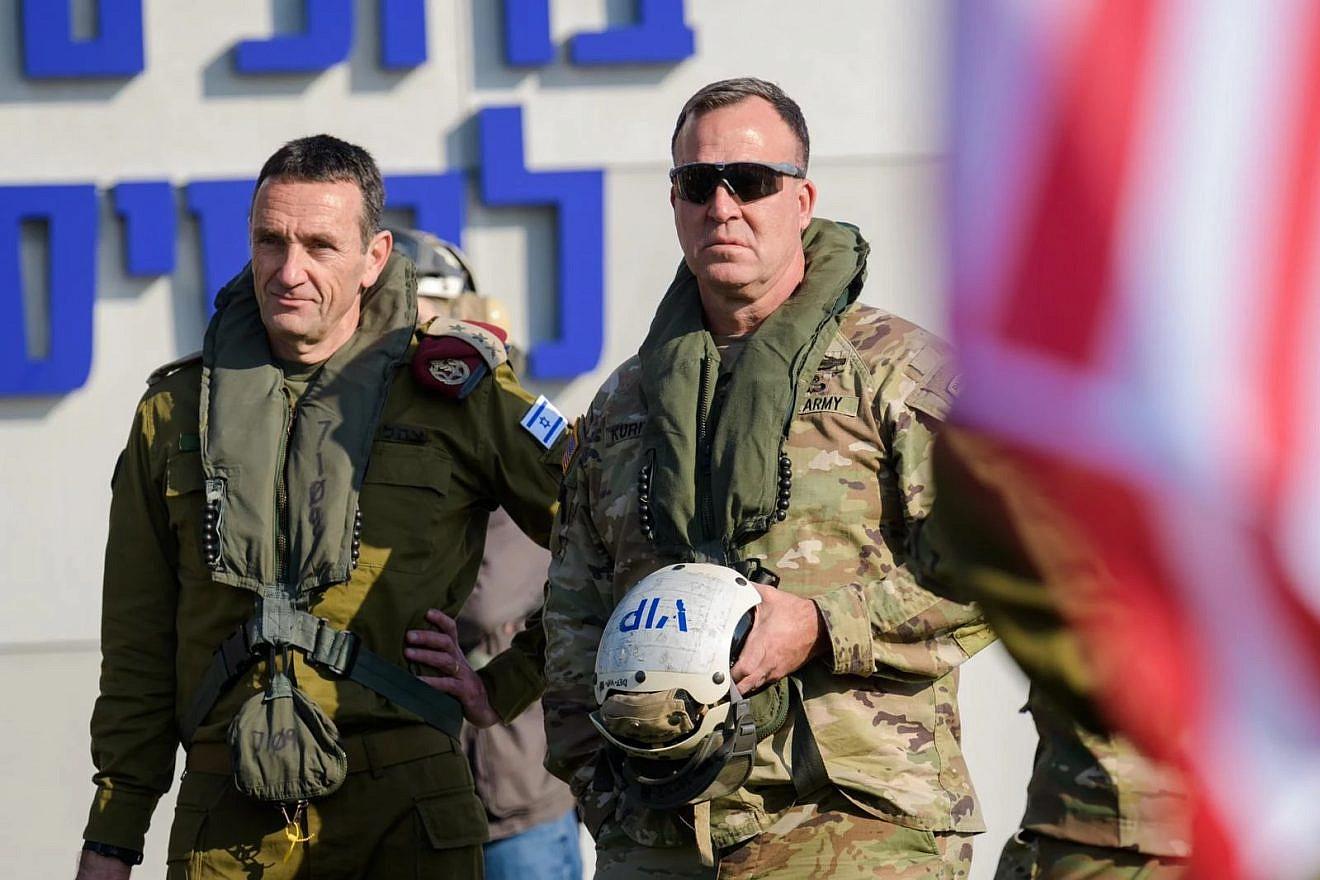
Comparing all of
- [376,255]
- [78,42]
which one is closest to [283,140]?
[78,42]

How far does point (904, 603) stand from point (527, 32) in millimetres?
4302

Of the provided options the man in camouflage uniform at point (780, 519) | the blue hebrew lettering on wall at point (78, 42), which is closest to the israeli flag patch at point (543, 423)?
the man in camouflage uniform at point (780, 519)

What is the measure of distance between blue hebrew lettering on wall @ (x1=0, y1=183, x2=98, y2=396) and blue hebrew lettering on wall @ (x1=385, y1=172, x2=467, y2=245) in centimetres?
116

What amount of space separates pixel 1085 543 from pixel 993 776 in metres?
6.33

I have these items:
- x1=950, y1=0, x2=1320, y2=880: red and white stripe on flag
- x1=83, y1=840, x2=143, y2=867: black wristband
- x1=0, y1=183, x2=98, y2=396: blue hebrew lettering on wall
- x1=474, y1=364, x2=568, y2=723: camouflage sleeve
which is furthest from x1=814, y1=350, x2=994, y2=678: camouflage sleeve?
x1=0, y1=183, x2=98, y2=396: blue hebrew lettering on wall

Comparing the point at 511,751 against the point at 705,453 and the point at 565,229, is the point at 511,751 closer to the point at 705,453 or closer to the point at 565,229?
the point at 705,453

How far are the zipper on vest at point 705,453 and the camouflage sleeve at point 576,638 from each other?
32 cm

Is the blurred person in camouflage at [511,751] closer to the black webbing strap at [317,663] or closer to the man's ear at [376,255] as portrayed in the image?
the man's ear at [376,255]

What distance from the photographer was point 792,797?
3465 millimetres

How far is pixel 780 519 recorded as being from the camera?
356cm

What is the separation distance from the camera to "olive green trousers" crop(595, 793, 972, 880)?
134 inches

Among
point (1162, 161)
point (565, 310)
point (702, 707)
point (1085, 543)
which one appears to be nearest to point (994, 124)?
point (1162, 161)

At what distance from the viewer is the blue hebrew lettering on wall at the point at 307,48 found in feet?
23.8

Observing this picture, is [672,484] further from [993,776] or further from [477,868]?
[993,776]
